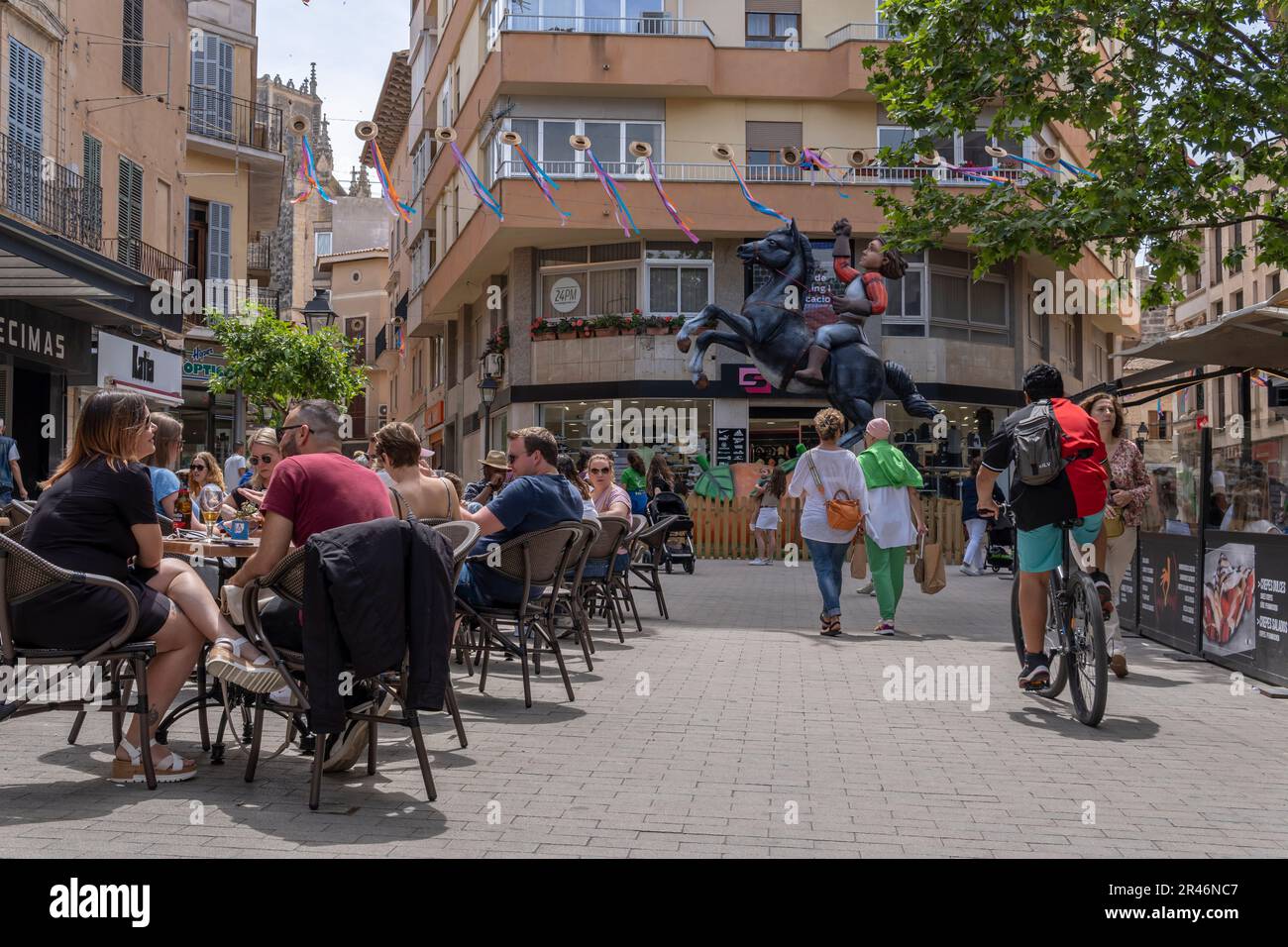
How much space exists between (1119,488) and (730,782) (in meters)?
5.59

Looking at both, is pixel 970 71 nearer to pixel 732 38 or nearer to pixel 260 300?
pixel 732 38

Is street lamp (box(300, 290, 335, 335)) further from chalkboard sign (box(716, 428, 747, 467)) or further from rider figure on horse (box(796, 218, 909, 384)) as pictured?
rider figure on horse (box(796, 218, 909, 384))

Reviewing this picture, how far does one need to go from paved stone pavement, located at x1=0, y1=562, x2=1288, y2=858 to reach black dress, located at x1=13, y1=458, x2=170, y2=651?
0.63 metres

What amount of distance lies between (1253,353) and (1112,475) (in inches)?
104

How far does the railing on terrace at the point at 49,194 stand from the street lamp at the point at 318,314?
32.8 ft

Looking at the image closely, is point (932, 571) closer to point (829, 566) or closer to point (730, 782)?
point (829, 566)

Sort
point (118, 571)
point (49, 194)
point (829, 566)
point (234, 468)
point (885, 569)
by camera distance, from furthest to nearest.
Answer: point (49, 194) → point (234, 468) → point (885, 569) → point (829, 566) → point (118, 571)

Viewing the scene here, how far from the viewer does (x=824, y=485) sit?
1177 centimetres

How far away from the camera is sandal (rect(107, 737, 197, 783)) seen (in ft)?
17.8

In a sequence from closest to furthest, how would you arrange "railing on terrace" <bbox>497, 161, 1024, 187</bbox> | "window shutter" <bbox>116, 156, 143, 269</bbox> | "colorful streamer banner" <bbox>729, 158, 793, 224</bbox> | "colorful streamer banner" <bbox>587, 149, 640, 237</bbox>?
"window shutter" <bbox>116, 156, 143, 269</bbox> → "colorful streamer banner" <bbox>729, 158, 793, 224</bbox> → "colorful streamer banner" <bbox>587, 149, 640, 237</bbox> → "railing on terrace" <bbox>497, 161, 1024, 187</bbox>

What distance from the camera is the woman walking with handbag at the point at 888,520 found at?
11.8 metres

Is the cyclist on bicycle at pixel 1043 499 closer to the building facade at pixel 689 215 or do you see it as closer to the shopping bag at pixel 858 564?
the shopping bag at pixel 858 564

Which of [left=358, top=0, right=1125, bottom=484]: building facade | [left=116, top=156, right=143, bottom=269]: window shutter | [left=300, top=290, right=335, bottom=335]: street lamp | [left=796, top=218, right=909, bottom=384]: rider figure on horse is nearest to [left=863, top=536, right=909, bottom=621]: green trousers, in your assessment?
[left=796, top=218, right=909, bottom=384]: rider figure on horse

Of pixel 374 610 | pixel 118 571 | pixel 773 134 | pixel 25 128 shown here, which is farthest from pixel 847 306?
pixel 374 610
